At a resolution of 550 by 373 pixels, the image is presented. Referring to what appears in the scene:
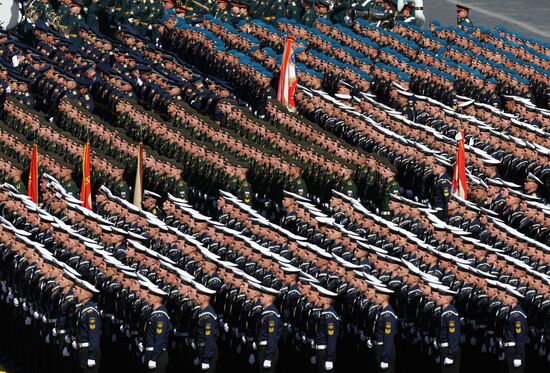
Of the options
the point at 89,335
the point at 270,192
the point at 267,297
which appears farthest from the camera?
the point at 270,192

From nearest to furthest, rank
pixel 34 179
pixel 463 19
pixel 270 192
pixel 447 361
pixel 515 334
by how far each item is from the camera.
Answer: pixel 515 334 → pixel 447 361 → pixel 34 179 → pixel 270 192 → pixel 463 19

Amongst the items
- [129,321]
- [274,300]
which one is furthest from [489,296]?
[129,321]

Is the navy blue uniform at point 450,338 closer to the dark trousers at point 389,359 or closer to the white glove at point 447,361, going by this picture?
the white glove at point 447,361

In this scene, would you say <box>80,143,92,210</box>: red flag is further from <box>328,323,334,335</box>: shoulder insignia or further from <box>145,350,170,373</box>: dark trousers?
<box>328,323,334,335</box>: shoulder insignia

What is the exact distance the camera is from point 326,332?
44.3 meters

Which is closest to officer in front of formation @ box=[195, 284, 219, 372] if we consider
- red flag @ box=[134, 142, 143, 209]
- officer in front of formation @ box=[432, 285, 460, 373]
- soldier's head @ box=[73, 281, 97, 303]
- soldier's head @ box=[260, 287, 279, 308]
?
soldier's head @ box=[260, 287, 279, 308]

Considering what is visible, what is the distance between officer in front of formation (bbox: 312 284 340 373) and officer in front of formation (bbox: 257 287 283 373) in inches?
31.1

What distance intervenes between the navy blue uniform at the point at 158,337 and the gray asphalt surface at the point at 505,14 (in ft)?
130

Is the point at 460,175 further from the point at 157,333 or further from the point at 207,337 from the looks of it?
the point at 157,333

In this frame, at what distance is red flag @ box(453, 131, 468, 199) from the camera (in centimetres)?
5297

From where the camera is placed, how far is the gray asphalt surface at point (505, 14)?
83.1 m

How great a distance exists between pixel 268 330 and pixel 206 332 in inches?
46.8

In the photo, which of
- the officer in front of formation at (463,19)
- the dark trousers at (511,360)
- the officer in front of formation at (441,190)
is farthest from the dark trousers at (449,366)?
the officer in front of formation at (463,19)

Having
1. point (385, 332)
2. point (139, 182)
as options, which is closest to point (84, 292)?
point (385, 332)
